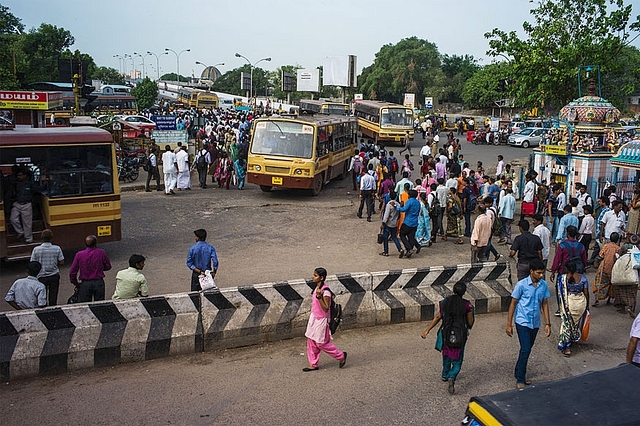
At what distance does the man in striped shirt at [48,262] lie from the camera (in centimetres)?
873

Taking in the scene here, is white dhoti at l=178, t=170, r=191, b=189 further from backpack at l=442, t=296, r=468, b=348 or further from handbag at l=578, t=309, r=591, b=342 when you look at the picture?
backpack at l=442, t=296, r=468, b=348

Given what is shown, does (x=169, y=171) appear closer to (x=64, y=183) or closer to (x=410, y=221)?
(x=64, y=183)

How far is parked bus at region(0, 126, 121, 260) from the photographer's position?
11.1 m

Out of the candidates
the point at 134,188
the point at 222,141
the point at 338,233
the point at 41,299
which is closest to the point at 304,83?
the point at 222,141

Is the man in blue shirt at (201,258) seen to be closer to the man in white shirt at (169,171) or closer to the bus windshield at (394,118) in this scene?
the man in white shirt at (169,171)

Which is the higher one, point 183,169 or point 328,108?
point 328,108

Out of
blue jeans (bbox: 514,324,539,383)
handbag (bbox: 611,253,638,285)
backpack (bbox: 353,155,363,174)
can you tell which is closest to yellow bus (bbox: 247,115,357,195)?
backpack (bbox: 353,155,363,174)

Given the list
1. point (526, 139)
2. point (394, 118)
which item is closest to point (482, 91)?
point (526, 139)

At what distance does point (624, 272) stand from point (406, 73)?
7428 cm

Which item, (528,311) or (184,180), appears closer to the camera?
(528,311)

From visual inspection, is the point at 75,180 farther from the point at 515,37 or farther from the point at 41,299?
the point at 515,37

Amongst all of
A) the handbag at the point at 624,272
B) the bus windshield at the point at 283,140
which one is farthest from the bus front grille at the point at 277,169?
the handbag at the point at 624,272

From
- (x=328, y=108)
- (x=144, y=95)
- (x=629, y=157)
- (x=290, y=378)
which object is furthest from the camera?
(x=144, y=95)

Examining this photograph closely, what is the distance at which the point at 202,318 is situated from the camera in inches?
315
